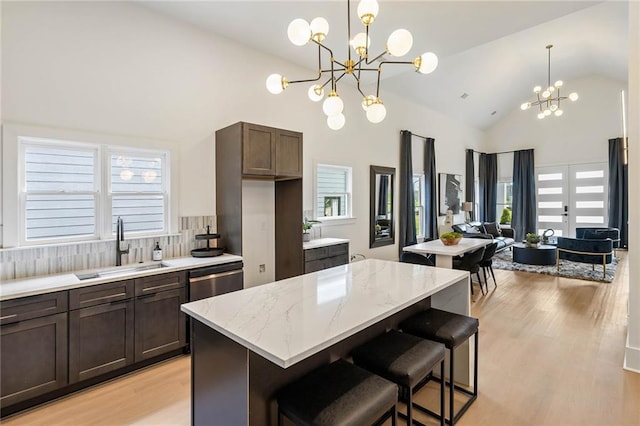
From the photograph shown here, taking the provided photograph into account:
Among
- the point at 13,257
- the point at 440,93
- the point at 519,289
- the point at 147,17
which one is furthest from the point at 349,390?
the point at 440,93

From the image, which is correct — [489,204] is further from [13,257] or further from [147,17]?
[13,257]

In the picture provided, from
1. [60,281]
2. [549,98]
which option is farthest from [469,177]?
[60,281]

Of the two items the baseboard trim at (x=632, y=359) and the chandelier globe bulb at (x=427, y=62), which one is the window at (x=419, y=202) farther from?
the chandelier globe bulb at (x=427, y=62)

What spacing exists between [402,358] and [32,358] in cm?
263

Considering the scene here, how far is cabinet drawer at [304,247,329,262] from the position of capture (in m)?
4.29

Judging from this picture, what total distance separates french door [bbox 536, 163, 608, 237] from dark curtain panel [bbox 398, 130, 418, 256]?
546 centimetres

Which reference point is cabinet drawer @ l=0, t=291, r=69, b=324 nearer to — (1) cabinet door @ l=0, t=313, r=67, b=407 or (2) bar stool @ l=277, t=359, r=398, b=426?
(1) cabinet door @ l=0, t=313, r=67, b=407

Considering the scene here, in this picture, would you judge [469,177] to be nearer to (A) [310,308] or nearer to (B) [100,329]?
(A) [310,308]

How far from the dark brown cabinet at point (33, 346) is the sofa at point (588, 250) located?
302 inches

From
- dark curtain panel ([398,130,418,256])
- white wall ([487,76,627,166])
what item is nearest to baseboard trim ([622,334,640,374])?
dark curtain panel ([398,130,418,256])

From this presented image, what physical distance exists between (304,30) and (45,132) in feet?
8.16

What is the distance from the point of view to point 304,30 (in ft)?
6.79

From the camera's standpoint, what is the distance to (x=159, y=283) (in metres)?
2.92

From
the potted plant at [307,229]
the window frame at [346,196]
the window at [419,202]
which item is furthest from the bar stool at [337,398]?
the window at [419,202]
